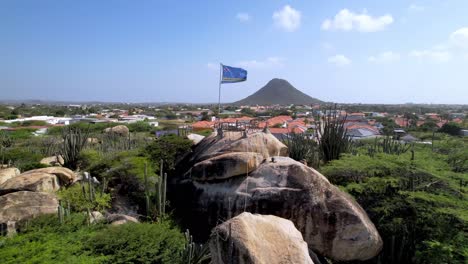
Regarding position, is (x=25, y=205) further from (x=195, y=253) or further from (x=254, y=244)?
Result: (x=254, y=244)

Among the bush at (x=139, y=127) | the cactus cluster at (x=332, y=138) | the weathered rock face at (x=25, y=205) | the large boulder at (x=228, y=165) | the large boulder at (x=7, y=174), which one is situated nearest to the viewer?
the weathered rock face at (x=25, y=205)

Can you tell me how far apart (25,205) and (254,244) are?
306 inches

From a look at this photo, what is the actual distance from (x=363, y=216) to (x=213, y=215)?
4.44 meters

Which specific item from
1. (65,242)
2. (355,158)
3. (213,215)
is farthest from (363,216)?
(65,242)

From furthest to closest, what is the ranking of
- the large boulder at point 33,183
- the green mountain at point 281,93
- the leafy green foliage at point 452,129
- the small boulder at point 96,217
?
the green mountain at point 281,93, the leafy green foliage at point 452,129, the large boulder at point 33,183, the small boulder at point 96,217

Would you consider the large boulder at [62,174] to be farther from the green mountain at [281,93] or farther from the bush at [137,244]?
the green mountain at [281,93]

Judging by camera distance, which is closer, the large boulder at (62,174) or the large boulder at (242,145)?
the large boulder at (242,145)

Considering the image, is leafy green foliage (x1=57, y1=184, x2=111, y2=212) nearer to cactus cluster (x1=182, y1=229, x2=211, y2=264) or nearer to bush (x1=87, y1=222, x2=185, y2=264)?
bush (x1=87, y1=222, x2=185, y2=264)

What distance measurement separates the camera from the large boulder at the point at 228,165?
10172 millimetres

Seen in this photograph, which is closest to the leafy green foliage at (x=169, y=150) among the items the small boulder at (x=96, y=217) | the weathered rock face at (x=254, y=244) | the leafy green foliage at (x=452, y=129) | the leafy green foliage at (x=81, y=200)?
the leafy green foliage at (x=81, y=200)

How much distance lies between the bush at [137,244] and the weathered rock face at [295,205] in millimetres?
1792

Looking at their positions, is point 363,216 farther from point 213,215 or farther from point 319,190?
point 213,215

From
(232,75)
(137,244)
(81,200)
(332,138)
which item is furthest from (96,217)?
(332,138)

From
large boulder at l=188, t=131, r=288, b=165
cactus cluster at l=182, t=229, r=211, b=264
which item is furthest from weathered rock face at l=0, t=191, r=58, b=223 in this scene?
large boulder at l=188, t=131, r=288, b=165
